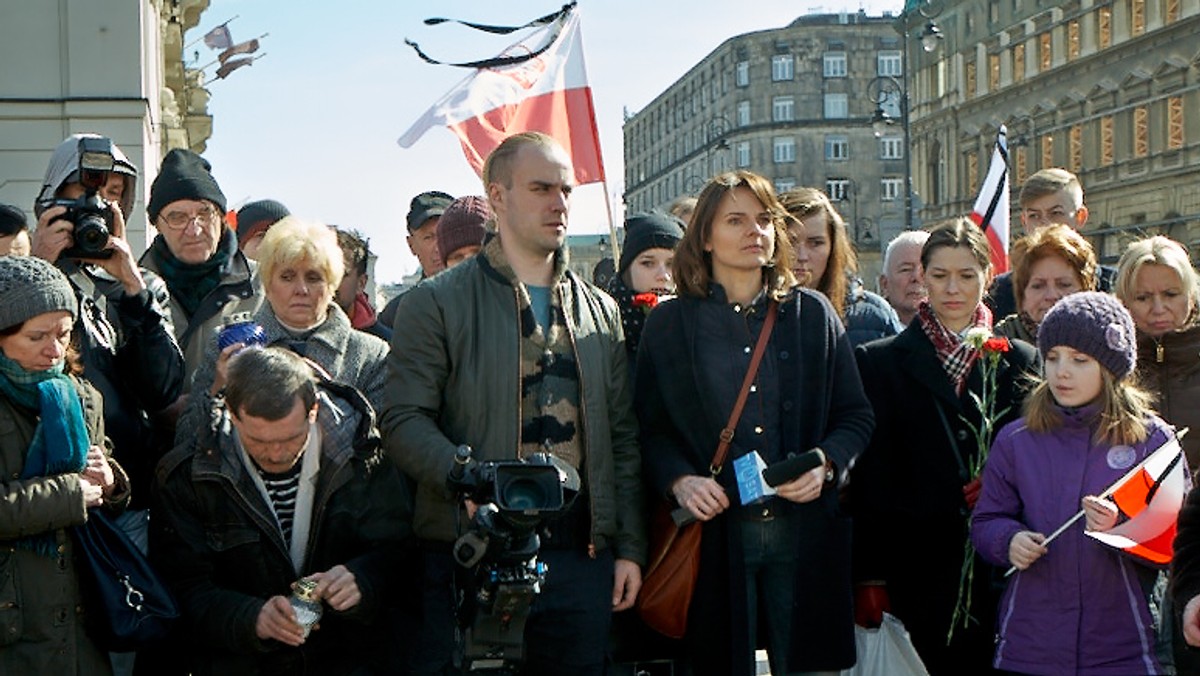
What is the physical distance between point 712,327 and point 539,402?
2.44 ft

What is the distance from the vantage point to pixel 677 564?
522cm

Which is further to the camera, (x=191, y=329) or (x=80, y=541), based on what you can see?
(x=191, y=329)

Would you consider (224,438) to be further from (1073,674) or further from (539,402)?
(1073,674)

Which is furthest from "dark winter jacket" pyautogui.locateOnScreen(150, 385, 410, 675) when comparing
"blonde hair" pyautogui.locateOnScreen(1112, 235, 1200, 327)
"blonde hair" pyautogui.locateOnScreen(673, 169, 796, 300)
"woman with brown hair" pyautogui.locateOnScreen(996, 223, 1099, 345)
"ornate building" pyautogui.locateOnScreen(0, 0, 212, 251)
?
"ornate building" pyautogui.locateOnScreen(0, 0, 212, 251)

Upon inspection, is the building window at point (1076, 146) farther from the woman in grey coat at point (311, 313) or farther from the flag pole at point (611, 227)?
the woman in grey coat at point (311, 313)

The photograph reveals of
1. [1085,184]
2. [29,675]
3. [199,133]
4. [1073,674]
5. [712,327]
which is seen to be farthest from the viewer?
[1085,184]

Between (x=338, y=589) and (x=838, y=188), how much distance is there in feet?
308

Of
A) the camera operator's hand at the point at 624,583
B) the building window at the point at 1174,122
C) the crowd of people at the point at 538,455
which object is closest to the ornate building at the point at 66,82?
the crowd of people at the point at 538,455

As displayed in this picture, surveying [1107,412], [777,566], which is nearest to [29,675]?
[777,566]

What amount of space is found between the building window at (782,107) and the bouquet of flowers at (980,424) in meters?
94.8

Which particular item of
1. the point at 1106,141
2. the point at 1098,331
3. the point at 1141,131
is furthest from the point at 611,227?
the point at 1106,141

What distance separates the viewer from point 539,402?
16.4ft

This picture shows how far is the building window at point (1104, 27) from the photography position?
164ft

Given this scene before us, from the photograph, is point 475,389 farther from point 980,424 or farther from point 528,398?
point 980,424
